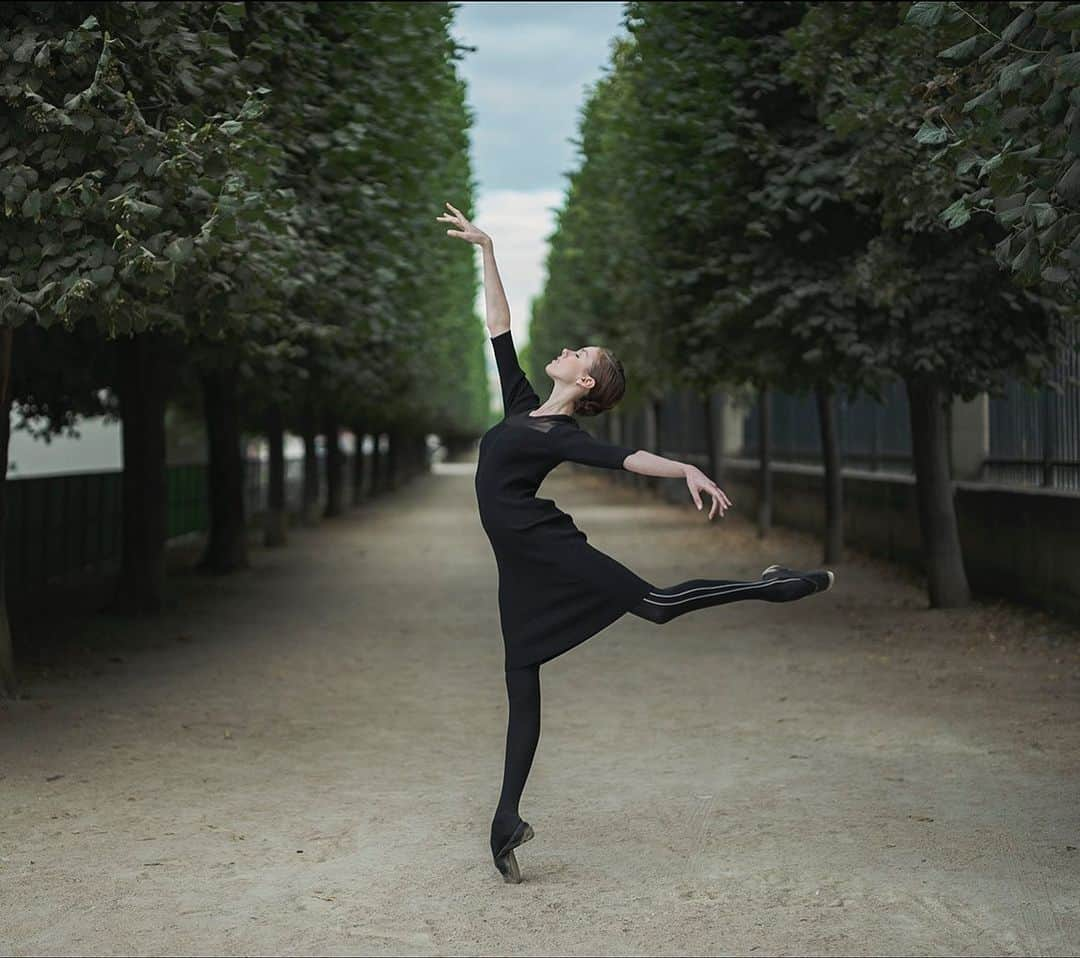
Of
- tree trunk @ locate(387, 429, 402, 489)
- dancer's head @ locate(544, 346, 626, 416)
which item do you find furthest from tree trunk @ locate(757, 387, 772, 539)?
tree trunk @ locate(387, 429, 402, 489)

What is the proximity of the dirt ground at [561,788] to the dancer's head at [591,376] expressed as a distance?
1.84m

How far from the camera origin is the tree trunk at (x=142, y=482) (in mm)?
16953

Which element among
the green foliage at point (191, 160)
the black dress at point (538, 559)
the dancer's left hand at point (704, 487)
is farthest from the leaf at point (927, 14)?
the green foliage at point (191, 160)

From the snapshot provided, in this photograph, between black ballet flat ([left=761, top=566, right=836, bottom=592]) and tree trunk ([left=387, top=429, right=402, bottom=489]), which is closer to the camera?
black ballet flat ([left=761, top=566, right=836, bottom=592])

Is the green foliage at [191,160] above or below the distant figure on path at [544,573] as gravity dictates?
above

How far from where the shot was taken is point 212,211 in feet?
29.8

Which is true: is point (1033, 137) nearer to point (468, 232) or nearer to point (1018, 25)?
point (1018, 25)

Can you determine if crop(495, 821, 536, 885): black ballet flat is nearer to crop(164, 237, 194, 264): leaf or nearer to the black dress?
the black dress

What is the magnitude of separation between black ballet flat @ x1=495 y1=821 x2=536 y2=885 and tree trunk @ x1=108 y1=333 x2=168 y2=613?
452 inches

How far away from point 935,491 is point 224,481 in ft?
34.1

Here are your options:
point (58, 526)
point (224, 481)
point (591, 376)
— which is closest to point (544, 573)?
point (591, 376)

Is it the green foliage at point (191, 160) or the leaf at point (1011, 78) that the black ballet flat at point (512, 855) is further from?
the green foliage at point (191, 160)

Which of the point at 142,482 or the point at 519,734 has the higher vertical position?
the point at 142,482

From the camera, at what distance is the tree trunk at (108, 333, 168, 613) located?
17.0 m
